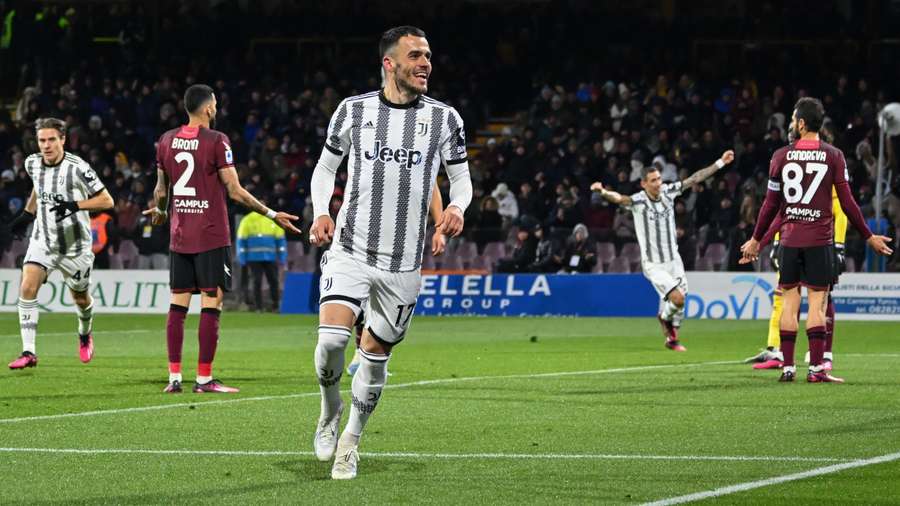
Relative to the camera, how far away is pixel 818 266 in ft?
42.9

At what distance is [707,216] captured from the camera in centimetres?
2819

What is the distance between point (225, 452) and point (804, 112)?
21.1 ft

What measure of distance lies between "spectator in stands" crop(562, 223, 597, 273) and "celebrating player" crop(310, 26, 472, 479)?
19.9 metres

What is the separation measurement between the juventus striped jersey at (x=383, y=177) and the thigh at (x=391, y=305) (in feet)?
0.20

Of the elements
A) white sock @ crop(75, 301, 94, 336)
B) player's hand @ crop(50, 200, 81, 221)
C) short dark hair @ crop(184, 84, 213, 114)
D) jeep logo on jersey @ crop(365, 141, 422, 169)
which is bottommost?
white sock @ crop(75, 301, 94, 336)

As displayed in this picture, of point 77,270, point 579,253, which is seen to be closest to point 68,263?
point 77,270

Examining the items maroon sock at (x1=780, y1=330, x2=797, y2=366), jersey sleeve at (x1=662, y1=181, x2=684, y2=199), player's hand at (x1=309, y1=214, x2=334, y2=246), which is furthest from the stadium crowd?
player's hand at (x1=309, y1=214, x2=334, y2=246)

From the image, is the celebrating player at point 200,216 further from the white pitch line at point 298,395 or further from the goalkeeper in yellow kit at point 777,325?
the goalkeeper in yellow kit at point 777,325

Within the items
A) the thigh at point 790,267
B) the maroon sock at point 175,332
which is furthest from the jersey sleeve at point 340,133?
the thigh at point 790,267

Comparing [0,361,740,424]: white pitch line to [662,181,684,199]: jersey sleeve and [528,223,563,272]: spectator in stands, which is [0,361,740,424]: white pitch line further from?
[528,223,563,272]: spectator in stands

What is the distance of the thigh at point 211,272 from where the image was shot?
12461 millimetres

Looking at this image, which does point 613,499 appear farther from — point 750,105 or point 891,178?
point 750,105

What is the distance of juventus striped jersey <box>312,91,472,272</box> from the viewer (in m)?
7.93

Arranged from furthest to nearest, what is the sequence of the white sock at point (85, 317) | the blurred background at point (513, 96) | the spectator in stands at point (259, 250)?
the spectator in stands at point (259, 250)
the blurred background at point (513, 96)
the white sock at point (85, 317)
